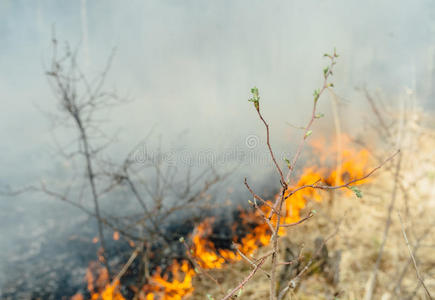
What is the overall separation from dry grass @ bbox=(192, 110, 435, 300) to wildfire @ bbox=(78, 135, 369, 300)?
0.68 m

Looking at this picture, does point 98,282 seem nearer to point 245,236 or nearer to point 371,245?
point 245,236

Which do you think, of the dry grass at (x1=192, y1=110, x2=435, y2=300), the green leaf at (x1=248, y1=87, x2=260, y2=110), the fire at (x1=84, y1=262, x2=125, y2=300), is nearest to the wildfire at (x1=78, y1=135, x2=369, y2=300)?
the fire at (x1=84, y1=262, x2=125, y2=300)

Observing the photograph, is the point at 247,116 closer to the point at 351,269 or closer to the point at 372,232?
the point at 372,232

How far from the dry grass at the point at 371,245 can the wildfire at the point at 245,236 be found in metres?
0.68

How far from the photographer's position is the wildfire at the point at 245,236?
24.2 ft

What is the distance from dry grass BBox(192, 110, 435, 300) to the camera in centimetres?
557

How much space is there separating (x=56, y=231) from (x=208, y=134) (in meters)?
15.6

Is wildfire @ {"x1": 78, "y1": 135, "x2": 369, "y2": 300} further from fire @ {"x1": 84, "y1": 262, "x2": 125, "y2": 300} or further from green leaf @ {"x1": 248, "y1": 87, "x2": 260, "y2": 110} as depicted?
green leaf @ {"x1": 248, "y1": 87, "x2": 260, "y2": 110}

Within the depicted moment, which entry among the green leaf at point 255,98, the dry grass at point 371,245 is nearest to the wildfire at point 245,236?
the dry grass at point 371,245

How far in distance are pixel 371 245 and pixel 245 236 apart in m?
4.94

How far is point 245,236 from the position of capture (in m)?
11.4

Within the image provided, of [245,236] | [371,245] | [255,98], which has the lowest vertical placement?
[371,245]

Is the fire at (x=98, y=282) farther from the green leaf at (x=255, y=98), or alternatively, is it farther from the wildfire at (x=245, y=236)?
the green leaf at (x=255, y=98)

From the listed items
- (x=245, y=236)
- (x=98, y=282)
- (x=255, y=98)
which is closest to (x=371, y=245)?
(x=245, y=236)
